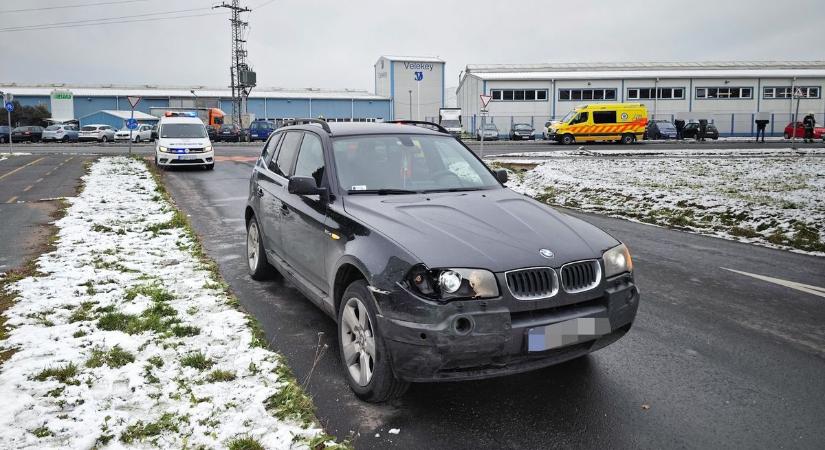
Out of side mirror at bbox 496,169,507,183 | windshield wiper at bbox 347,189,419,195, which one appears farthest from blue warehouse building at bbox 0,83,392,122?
windshield wiper at bbox 347,189,419,195

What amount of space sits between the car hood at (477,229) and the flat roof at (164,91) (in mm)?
72080

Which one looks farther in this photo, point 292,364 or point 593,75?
point 593,75

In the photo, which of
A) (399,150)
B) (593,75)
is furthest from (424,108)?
(399,150)

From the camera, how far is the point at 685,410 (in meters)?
3.58

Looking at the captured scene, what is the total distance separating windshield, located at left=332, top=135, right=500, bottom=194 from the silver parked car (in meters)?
53.5

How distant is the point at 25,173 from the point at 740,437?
22119 mm

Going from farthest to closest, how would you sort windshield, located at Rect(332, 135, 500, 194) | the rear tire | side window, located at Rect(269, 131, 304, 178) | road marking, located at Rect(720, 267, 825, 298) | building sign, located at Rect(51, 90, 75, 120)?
1. building sign, located at Rect(51, 90, 75, 120)
2. the rear tire
3. road marking, located at Rect(720, 267, 825, 298)
4. side window, located at Rect(269, 131, 304, 178)
5. windshield, located at Rect(332, 135, 500, 194)

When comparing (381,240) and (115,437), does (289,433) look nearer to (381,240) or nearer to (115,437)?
(115,437)

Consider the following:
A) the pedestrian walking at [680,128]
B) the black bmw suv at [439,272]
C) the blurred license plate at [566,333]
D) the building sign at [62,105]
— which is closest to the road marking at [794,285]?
the black bmw suv at [439,272]

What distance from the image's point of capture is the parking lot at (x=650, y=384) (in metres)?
3.31

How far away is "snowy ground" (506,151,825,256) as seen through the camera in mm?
9461

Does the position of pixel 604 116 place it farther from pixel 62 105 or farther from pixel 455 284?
pixel 62 105

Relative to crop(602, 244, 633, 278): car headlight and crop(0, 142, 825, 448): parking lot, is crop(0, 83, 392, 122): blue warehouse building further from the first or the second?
crop(602, 244, 633, 278): car headlight

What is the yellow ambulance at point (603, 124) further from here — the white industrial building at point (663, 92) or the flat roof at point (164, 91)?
the flat roof at point (164, 91)
